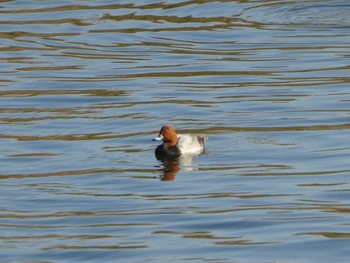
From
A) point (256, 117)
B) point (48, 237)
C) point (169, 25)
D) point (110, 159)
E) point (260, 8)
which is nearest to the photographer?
point (48, 237)

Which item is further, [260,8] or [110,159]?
[260,8]

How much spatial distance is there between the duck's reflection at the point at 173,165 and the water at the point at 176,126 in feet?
0.27

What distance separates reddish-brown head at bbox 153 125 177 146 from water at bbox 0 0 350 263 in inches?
15.3

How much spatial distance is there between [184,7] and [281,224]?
16.0 m

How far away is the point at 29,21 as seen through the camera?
2684cm

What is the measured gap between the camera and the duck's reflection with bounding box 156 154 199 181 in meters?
15.5

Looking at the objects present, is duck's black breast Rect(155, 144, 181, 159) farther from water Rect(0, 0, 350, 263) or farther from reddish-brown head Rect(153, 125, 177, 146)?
water Rect(0, 0, 350, 263)

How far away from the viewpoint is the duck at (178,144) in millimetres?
16562

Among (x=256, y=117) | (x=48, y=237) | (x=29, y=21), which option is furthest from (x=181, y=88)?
(x=48, y=237)

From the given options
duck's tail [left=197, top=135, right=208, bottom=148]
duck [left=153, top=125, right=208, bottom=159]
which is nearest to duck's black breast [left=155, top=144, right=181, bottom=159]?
duck [left=153, top=125, right=208, bottom=159]

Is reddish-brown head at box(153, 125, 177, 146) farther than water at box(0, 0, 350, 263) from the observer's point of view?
Yes

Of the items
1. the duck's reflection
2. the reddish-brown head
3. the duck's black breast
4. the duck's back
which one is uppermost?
the reddish-brown head

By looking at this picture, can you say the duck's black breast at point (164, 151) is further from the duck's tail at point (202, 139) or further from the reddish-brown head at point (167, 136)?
the duck's tail at point (202, 139)

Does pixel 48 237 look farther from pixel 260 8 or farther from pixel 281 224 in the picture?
pixel 260 8
